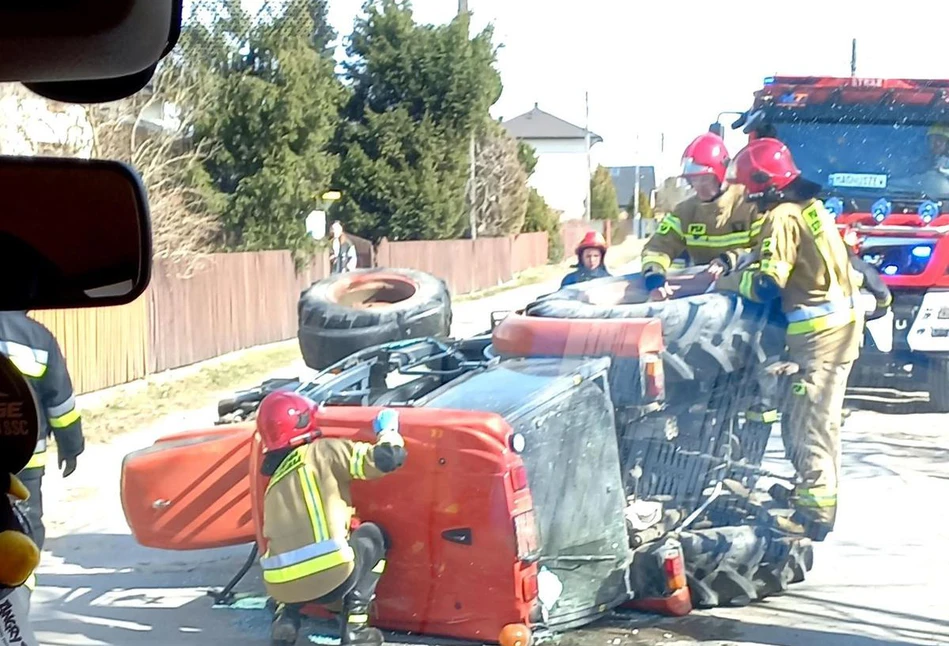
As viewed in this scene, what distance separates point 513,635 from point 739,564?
1002mm

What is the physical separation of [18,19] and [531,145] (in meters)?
6.16

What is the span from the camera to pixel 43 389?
392cm

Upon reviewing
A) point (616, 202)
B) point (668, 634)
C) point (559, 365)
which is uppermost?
point (616, 202)

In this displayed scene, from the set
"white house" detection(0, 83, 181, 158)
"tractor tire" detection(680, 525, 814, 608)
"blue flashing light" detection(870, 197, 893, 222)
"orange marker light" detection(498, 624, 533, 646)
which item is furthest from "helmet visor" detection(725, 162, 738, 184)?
"white house" detection(0, 83, 181, 158)

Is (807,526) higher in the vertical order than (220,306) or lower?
lower

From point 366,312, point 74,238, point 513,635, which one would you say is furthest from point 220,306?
point 74,238

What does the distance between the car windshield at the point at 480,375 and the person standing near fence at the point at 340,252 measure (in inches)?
1.9

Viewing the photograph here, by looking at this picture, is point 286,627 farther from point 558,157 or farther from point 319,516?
point 558,157

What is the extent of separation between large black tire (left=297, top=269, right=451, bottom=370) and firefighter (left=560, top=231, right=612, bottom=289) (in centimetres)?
57

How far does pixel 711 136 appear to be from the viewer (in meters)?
5.24

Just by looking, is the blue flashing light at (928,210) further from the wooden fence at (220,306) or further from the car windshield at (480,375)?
the wooden fence at (220,306)

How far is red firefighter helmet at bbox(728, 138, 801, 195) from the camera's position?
5.16 metres

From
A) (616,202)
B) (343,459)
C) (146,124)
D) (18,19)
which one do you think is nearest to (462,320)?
(616,202)

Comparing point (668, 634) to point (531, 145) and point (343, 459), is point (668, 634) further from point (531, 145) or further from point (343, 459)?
point (531, 145)
